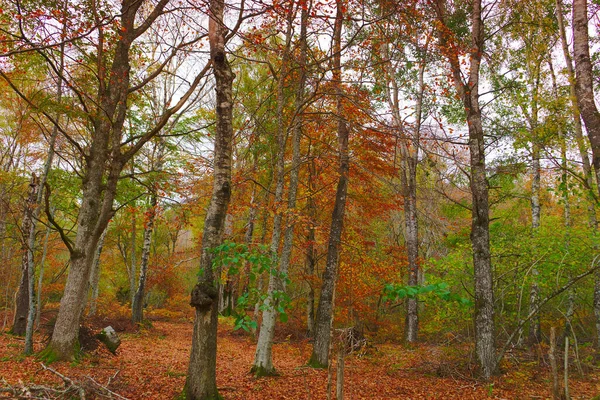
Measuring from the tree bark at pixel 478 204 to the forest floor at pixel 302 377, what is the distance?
21.4 inches

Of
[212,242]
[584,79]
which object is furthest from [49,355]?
[584,79]

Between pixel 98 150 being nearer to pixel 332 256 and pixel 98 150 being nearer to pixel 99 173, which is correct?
pixel 99 173

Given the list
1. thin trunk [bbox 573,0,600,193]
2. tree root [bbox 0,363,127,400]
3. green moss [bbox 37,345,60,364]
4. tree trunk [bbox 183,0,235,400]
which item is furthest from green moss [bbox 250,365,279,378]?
thin trunk [bbox 573,0,600,193]

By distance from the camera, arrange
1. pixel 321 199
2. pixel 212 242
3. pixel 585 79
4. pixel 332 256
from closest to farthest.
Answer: pixel 212 242 → pixel 585 79 → pixel 332 256 → pixel 321 199

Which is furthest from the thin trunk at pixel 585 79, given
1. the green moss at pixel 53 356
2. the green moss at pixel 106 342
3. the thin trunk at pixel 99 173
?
the green moss at pixel 106 342

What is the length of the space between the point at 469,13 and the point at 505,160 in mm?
5012

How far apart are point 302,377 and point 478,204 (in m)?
5.16

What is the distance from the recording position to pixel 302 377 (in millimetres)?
7219

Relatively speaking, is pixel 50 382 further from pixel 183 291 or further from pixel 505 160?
pixel 183 291

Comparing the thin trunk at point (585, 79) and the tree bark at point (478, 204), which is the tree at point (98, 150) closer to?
the tree bark at point (478, 204)

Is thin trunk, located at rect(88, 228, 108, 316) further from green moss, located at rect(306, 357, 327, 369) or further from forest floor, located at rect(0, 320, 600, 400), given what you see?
green moss, located at rect(306, 357, 327, 369)

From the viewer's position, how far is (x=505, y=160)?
11.4m

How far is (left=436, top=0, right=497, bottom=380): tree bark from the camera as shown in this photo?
6.77m

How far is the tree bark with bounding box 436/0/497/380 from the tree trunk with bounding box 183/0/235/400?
4959 millimetres
